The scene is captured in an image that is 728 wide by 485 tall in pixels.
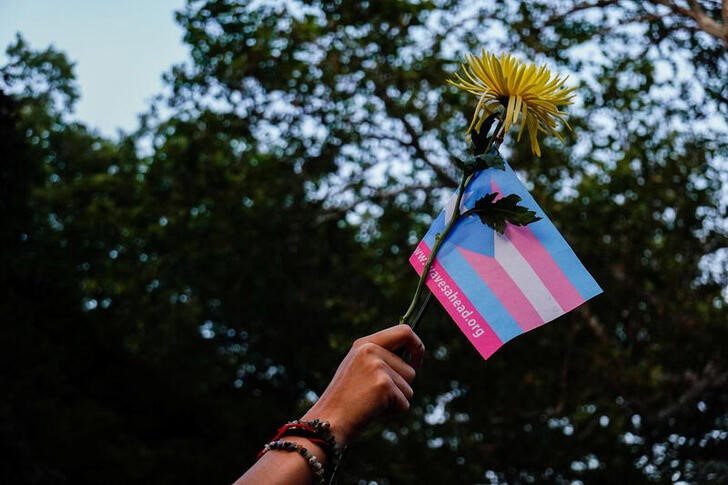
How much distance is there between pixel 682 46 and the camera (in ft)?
20.3

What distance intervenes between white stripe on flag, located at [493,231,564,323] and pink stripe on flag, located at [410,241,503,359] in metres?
0.12

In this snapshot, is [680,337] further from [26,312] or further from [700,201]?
[26,312]

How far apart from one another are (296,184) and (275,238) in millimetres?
1200

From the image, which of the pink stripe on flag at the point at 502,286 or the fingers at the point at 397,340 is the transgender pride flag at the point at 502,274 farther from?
the fingers at the point at 397,340

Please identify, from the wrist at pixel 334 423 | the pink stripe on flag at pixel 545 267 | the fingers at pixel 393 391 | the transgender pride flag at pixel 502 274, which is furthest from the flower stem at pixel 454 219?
the wrist at pixel 334 423

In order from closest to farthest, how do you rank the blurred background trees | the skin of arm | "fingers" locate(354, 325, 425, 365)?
the skin of arm < "fingers" locate(354, 325, 425, 365) < the blurred background trees

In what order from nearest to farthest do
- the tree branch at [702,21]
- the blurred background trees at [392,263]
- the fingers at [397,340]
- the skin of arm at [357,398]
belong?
the skin of arm at [357,398], the fingers at [397,340], the tree branch at [702,21], the blurred background trees at [392,263]

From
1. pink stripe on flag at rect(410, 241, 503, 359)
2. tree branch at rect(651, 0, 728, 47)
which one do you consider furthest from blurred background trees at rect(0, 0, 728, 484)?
pink stripe on flag at rect(410, 241, 503, 359)

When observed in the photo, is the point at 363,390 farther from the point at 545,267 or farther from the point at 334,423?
the point at 545,267

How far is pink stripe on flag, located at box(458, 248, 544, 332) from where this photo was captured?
1794 mm

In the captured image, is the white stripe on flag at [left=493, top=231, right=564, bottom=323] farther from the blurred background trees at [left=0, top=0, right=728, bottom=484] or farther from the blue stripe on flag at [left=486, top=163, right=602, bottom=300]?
the blurred background trees at [left=0, top=0, right=728, bottom=484]

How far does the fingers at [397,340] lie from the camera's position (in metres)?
1.56

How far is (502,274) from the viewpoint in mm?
1824

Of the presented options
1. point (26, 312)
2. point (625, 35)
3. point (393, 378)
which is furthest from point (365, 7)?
point (26, 312)
